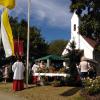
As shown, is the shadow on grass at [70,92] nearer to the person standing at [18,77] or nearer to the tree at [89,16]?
the person standing at [18,77]

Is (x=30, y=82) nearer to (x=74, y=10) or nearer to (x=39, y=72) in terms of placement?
(x=39, y=72)

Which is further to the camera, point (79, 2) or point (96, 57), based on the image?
point (96, 57)

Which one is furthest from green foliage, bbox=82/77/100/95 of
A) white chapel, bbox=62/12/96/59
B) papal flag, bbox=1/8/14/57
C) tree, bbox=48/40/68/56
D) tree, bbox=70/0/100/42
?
tree, bbox=48/40/68/56

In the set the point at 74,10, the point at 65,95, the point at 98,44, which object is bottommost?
the point at 65,95

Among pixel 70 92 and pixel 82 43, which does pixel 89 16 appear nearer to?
pixel 70 92

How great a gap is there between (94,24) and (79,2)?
1817mm

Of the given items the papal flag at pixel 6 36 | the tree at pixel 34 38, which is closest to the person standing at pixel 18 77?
the papal flag at pixel 6 36

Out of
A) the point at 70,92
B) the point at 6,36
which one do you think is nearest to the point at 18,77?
the point at 70,92

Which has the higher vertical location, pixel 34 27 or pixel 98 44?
pixel 34 27

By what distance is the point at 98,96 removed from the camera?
17.8m

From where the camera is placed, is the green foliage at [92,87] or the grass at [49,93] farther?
the grass at [49,93]

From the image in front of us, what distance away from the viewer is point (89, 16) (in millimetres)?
30344

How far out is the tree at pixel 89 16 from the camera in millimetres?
29247

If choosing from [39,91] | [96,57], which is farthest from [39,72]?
[96,57]
